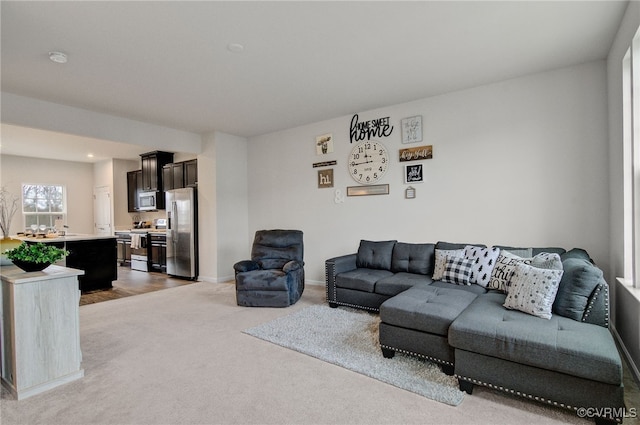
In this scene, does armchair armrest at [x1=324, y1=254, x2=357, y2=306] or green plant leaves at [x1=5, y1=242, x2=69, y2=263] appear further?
armchair armrest at [x1=324, y1=254, x2=357, y2=306]

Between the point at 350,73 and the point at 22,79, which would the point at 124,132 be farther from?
the point at 350,73

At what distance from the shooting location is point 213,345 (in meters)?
3.01

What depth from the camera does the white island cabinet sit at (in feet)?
7.32

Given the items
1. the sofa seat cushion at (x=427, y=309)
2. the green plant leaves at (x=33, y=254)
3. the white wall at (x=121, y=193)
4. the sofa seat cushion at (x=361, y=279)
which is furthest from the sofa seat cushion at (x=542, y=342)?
the white wall at (x=121, y=193)

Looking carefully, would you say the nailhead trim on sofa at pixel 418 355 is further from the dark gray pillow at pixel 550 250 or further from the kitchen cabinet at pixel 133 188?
the kitchen cabinet at pixel 133 188

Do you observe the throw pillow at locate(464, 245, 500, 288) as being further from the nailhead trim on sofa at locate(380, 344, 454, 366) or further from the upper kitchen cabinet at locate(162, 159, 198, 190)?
the upper kitchen cabinet at locate(162, 159, 198, 190)

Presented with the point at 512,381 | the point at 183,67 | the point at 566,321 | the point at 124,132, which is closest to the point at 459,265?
the point at 566,321

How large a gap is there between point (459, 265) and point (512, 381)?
1.47 m

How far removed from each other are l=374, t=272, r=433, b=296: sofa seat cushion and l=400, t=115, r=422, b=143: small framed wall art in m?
1.85

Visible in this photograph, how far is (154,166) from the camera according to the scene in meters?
7.19

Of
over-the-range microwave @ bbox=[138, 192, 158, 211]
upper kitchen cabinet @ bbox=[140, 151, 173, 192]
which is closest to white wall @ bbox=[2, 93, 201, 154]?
upper kitchen cabinet @ bbox=[140, 151, 173, 192]

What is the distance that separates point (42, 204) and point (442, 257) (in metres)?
9.52

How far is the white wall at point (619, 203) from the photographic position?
7.45 feet

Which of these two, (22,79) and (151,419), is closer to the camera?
(151,419)
